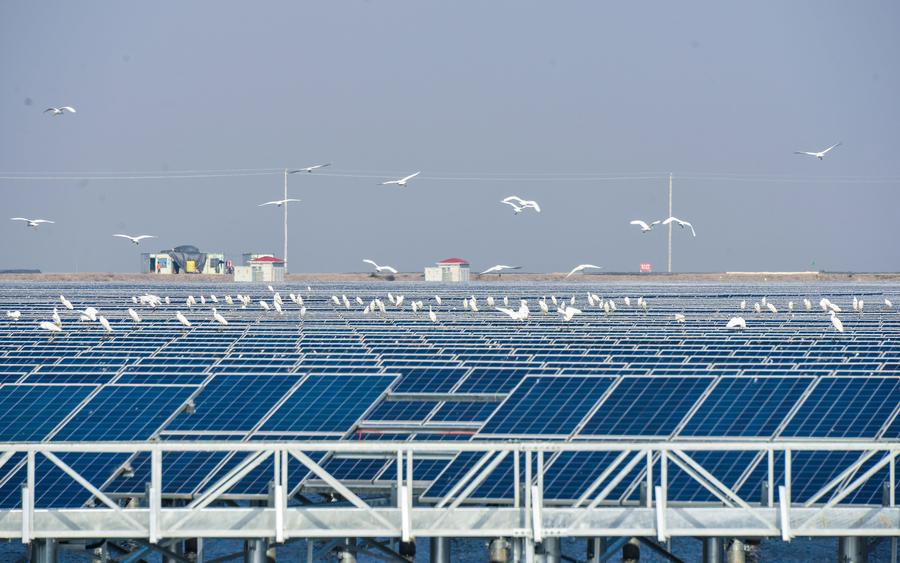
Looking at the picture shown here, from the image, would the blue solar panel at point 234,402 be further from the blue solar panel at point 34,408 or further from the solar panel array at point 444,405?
the blue solar panel at point 34,408

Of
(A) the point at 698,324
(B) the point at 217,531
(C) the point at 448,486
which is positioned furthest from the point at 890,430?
(A) the point at 698,324

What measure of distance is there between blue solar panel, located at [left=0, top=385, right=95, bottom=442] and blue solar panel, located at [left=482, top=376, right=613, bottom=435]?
9.93 meters

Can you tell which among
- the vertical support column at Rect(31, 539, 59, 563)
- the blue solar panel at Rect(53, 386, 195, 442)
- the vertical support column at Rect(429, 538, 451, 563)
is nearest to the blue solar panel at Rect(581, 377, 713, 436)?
the vertical support column at Rect(429, 538, 451, 563)

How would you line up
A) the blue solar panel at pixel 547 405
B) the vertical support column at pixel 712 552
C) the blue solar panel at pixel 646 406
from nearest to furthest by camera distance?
1. the vertical support column at pixel 712 552
2. the blue solar panel at pixel 646 406
3. the blue solar panel at pixel 547 405

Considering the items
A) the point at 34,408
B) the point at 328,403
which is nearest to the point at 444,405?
the point at 328,403

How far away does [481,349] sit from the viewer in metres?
54.8

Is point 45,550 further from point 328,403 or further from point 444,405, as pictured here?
point 444,405

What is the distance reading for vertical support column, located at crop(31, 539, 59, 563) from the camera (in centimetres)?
2527

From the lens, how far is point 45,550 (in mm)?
25312

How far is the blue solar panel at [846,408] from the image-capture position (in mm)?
32469

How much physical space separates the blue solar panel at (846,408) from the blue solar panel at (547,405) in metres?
4.79

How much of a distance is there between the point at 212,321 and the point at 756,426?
4878cm

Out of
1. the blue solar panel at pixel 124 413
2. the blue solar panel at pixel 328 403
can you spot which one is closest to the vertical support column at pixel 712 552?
the blue solar panel at pixel 328 403

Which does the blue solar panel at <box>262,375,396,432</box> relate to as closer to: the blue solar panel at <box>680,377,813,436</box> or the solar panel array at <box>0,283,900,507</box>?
the solar panel array at <box>0,283,900,507</box>
